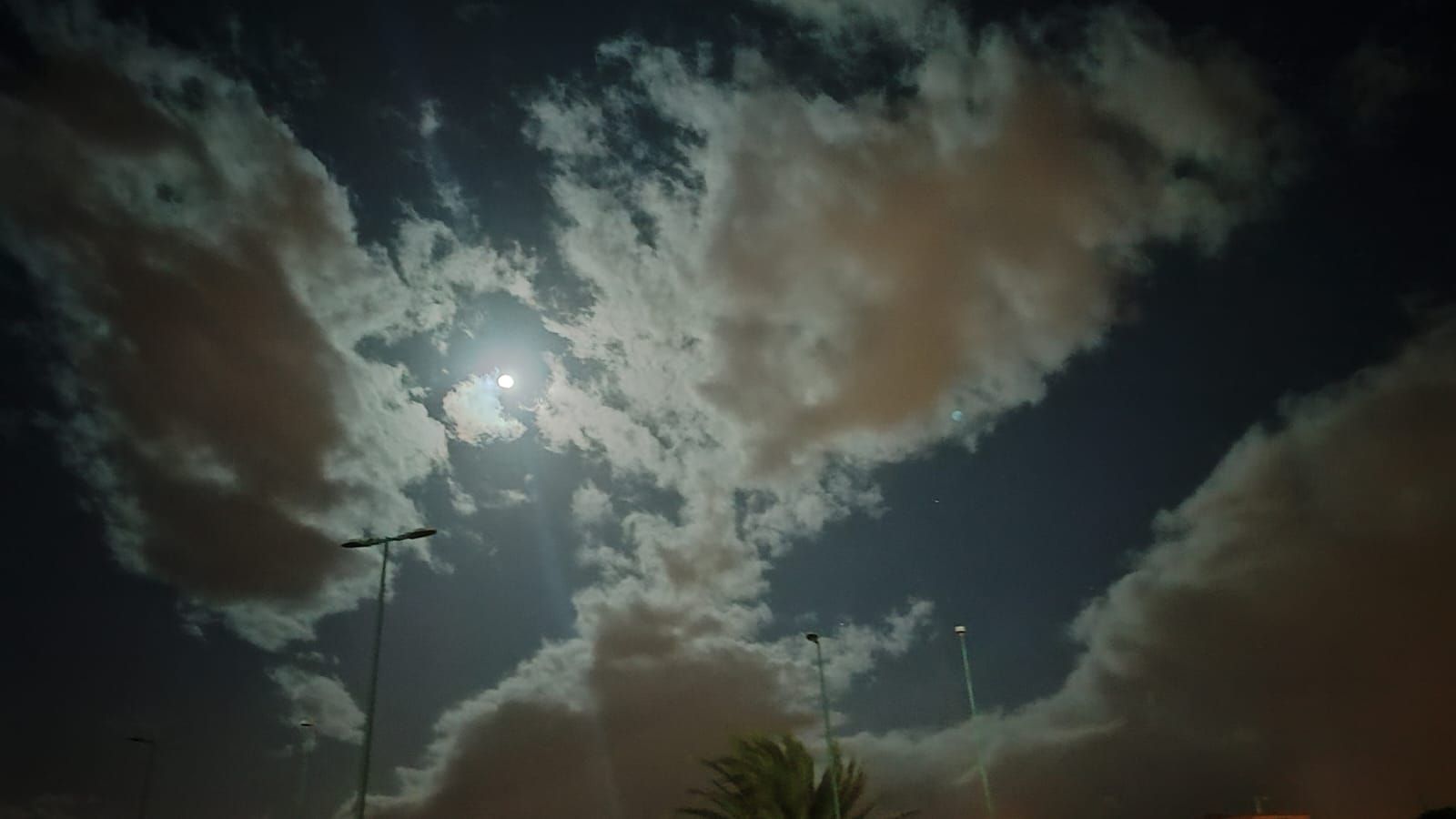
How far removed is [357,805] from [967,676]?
26349mm

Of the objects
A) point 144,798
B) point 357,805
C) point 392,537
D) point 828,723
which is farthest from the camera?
point 144,798

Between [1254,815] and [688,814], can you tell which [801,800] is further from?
[1254,815]

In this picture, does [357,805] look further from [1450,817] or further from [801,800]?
[1450,817]

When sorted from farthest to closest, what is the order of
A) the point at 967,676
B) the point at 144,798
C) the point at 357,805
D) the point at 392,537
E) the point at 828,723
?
the point at 144,798
the point at 967,676
the point at 828,723
the point at 392,537
the point at 357,805

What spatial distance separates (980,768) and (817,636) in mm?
8388

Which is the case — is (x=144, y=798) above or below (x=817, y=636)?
below

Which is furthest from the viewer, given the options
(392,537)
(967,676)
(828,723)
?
(967,676)

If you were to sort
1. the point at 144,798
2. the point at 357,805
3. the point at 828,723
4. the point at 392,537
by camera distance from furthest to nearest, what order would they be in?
1. the point at 144,798
2. the point at 828,723
3. the point at 392,537
4. the point at 357,805

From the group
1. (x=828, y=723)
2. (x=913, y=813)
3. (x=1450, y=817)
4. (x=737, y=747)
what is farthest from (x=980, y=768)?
(x=1450, y=817)

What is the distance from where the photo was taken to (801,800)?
124 feet

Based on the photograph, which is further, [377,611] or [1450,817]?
[1450,817]

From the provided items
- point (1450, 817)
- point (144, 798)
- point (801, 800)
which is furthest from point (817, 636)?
point (144, 798)

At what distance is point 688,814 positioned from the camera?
38438 millimetres

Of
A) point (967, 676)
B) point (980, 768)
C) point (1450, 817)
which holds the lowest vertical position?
point (1450, 817)
